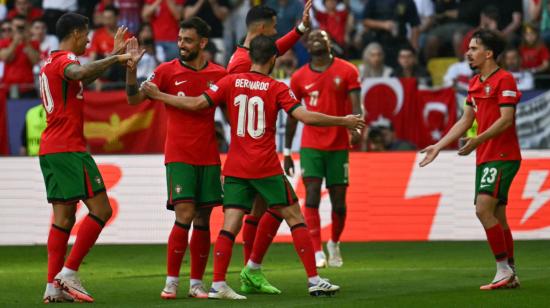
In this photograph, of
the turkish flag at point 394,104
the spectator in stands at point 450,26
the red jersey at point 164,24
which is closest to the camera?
the turkish flag at point 394,104

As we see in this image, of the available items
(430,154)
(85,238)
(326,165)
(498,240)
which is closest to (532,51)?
(326,165)

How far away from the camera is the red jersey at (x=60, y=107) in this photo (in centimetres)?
1102

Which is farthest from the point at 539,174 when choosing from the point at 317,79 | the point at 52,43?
the point at 52,43

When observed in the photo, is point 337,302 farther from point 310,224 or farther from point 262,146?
point 310,224

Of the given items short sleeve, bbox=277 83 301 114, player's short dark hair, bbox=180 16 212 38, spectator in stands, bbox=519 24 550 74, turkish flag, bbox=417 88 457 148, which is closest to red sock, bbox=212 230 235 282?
→ short sleeve, bbox=277 83 301 114

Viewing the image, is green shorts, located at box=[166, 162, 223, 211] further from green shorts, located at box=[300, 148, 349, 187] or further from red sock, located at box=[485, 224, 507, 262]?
green shorts, located at box=[300, 148, 349, 187]

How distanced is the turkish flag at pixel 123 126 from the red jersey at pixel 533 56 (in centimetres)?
615

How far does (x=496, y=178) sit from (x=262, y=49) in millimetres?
2490

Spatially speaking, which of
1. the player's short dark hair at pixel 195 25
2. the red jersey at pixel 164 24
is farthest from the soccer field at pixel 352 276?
the red jersey at pixel 164 24

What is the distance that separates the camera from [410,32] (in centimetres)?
2222

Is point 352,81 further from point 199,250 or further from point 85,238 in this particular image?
point 85,238

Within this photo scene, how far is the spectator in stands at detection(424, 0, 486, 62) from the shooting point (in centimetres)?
2174

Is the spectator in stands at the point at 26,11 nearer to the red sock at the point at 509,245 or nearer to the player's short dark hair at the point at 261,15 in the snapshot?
the player's short dark hair at the point at 261,15

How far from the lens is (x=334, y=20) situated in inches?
878
